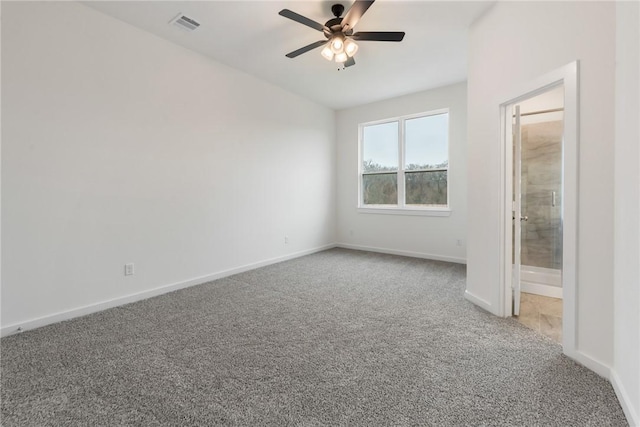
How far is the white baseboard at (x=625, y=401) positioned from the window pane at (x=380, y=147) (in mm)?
4259

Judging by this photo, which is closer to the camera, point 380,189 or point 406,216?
point 406,216

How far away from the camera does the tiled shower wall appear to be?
11.9 feet

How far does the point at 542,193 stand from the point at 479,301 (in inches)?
75.6

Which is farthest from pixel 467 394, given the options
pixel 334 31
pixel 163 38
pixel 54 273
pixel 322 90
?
pixel 322 90

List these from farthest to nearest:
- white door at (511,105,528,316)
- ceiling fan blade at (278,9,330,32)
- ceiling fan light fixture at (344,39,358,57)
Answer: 1. ceiling fan light fixture at (344,39,358,57)
2. white door at (511,105,528,316)
3. ceiling fan blade at (278,9,330,32)

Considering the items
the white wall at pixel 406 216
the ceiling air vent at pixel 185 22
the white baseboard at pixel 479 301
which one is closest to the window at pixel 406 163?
the white wall at pixel 406 216

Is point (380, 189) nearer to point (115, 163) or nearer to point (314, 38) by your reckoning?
Result: point (314, 38)

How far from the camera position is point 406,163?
540 centimetres

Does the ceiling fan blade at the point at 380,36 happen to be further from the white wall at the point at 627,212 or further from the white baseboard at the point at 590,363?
the white baseboard at the point at 590,363

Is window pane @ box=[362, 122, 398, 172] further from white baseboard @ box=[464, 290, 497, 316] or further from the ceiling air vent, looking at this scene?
the ceiling air vent


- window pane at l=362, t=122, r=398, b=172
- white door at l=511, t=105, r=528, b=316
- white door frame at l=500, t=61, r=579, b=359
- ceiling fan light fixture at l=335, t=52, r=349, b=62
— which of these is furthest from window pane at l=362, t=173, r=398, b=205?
white door frame at l=500, t=61, r=579, b=359

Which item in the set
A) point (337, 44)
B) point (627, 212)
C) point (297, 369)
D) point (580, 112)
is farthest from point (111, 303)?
point (580, 112)

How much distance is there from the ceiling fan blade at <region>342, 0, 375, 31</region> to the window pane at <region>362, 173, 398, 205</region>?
333 cm

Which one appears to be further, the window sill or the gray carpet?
the window sill
